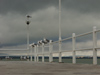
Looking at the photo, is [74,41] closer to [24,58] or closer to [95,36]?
[95,36]

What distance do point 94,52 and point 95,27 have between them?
1004mm

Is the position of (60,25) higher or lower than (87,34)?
higher

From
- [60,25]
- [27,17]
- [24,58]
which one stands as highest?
[27,17]

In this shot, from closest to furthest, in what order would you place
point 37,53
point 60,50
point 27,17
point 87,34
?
point 87,34 → point 60,50 → point 37,53 → point 27,17

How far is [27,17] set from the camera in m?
30.4

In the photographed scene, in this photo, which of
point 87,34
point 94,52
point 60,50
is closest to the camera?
point 94,52

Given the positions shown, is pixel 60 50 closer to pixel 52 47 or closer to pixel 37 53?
pixel 52 47

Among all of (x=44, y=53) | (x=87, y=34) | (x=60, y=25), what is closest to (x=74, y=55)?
(x=87, y=34)

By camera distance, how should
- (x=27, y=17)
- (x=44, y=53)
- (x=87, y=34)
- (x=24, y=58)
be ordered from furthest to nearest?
(x=27, y=17) < (x=24, y=58) < (x=44, y=53) < (x=87, y=34)

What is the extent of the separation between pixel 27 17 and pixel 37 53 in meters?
10.3

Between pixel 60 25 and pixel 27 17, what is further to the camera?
pixel 27 17

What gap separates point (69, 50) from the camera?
11102 mm

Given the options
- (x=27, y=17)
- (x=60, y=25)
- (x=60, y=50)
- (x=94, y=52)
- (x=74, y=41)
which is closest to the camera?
(x=94, y=52)

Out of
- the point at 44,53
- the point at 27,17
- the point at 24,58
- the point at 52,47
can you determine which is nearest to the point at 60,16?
the point at 52,47
